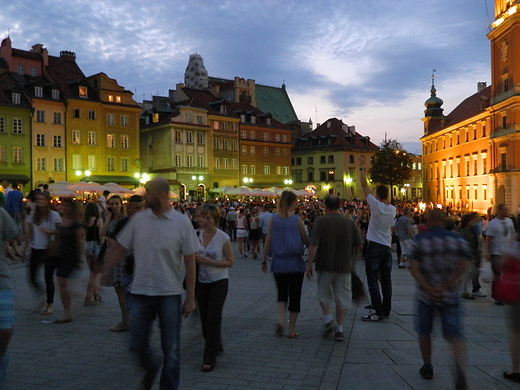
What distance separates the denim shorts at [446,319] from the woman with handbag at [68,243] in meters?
4.64

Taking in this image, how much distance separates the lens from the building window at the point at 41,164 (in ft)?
162

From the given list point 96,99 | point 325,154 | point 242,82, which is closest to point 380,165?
point 325,154

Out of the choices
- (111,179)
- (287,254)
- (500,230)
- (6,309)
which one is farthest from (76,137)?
(6,309)

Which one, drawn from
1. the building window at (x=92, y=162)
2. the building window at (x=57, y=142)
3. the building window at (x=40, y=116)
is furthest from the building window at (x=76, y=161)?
the building window at (x=40, y=116)

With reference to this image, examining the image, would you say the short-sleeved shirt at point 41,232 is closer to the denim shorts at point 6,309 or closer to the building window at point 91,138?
the denim shorts at point 6,309

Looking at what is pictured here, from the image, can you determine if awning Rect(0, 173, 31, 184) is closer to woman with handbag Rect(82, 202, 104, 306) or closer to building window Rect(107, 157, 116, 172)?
building window Rect(107, 157, 116, 172)

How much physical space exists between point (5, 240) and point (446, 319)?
4112 millimetres

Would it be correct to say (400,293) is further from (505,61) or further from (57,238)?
(505,61)

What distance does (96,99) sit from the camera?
52719 millimetres

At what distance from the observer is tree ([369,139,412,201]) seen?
66625 mm

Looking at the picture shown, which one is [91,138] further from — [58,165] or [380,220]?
[380,220]

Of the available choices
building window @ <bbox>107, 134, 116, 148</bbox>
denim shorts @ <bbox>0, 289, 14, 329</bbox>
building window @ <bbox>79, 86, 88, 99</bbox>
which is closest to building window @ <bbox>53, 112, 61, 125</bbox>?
building window @ <bbox>79, 86, 88, 99</bbox>

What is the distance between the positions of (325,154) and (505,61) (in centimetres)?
3250

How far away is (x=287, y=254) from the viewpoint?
6965 mm
